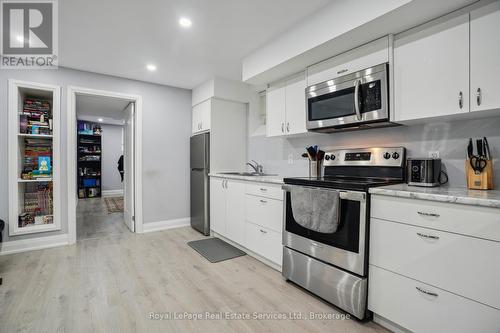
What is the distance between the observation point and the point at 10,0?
1.98m

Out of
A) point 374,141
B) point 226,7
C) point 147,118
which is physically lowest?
point 374,141

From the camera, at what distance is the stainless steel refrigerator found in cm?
367

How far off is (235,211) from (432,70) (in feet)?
7.72

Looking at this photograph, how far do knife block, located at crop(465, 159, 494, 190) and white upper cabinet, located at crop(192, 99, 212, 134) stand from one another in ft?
10.1

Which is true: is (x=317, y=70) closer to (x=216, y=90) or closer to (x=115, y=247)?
(x=216, y=90)

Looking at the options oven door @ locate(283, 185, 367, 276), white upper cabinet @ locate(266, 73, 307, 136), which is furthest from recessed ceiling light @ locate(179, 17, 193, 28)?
oven door @ locate(283, 185, 367, 276)

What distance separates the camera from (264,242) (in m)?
2.61

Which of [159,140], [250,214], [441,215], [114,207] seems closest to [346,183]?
[441,215]

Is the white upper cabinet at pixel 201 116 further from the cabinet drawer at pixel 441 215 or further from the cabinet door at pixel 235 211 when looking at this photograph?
the cabinet drawer at pixel 441 215

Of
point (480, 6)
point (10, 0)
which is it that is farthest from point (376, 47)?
point (10, 0)

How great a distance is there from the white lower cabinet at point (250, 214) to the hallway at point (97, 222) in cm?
172

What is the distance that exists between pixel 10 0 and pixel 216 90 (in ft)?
7.29

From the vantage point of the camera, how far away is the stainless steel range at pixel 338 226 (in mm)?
1692

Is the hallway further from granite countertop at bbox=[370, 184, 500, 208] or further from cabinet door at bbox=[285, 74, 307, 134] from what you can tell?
granite countertop at bbox=[370, 184, 500, 208]
